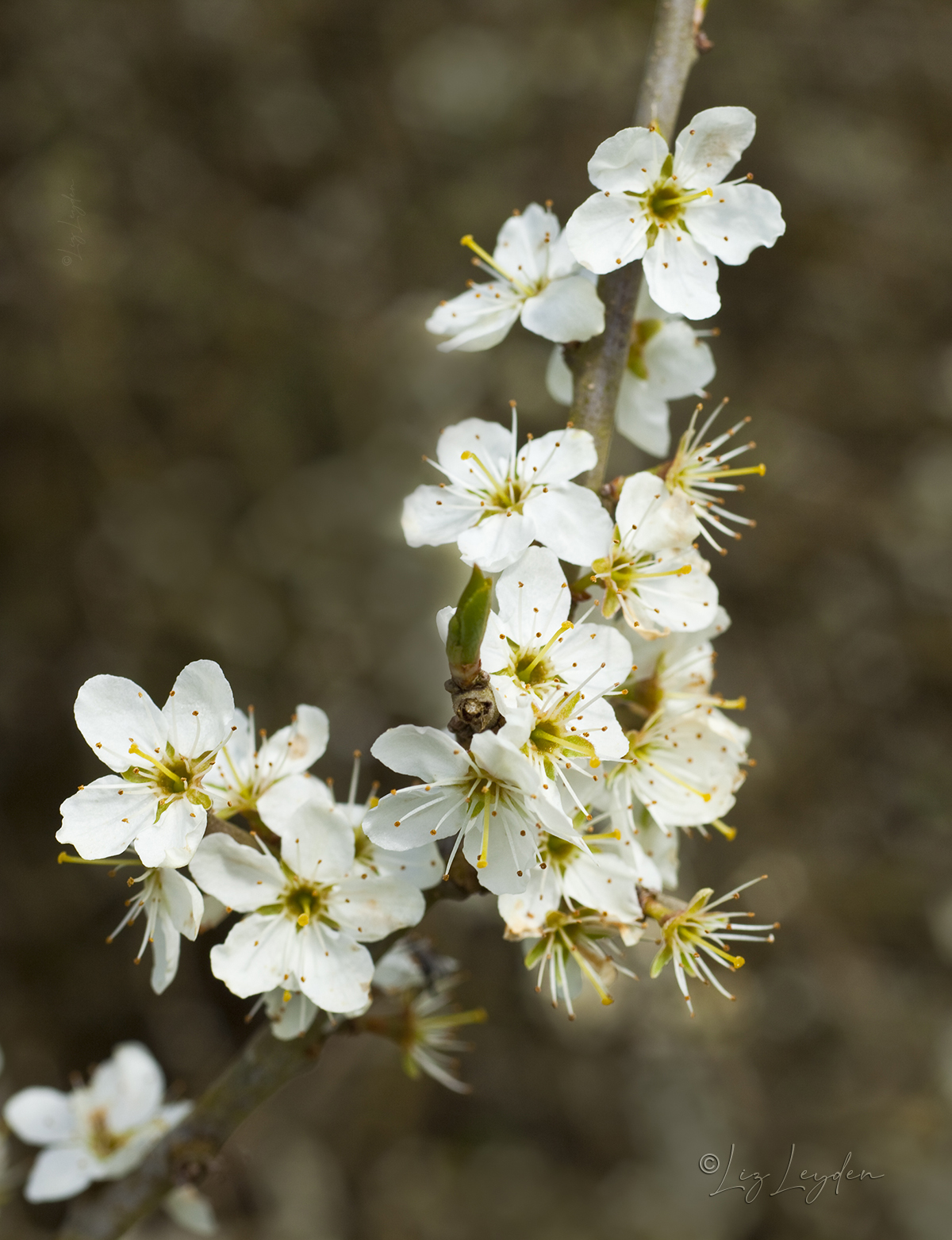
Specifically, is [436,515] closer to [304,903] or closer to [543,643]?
[543,643]

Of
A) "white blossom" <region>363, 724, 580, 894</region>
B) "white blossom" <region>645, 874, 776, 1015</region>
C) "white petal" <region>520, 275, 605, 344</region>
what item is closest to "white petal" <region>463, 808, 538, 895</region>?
"white blossom" <region>363, 724, 580, 894</region>

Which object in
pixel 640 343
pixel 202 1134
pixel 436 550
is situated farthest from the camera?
pixel 436 550

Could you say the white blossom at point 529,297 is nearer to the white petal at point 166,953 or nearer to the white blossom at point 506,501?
the white blossom at point 506,501

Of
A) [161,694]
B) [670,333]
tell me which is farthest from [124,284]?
[670,333]

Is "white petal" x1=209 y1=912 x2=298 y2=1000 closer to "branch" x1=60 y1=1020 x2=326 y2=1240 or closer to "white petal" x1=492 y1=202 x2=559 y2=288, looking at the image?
"branch" x1=60 y1=1020 x2=326 y2=1240

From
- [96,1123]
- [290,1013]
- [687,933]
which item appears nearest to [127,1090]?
[96,1123]

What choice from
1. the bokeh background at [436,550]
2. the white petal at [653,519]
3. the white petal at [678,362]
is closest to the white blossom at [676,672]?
the white petal at [653,519]
